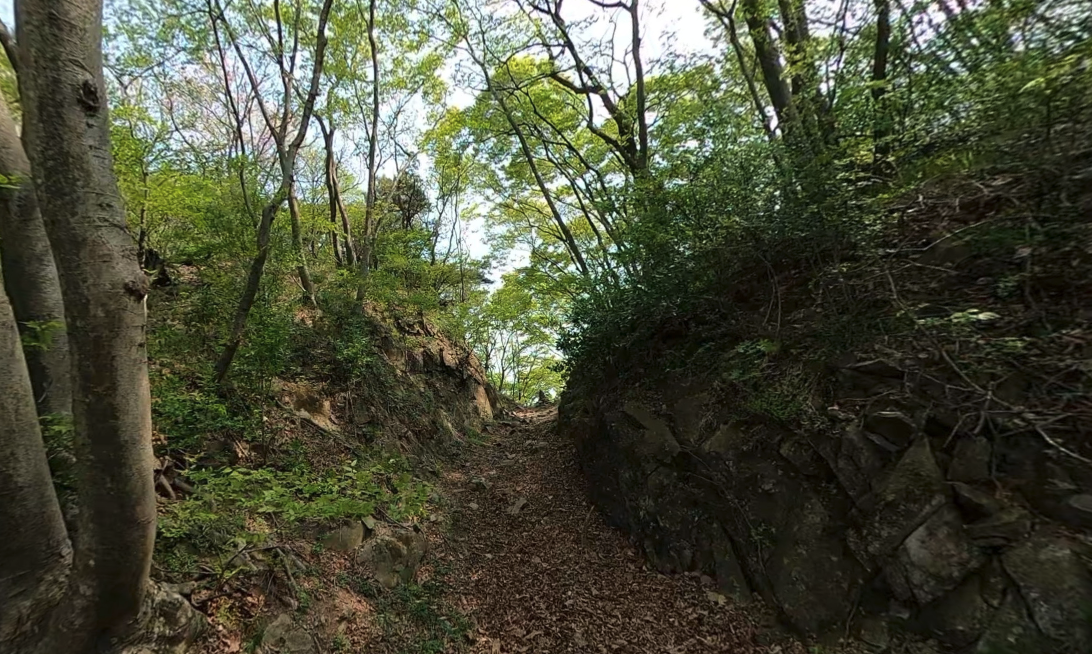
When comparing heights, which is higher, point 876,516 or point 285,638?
point 876,516

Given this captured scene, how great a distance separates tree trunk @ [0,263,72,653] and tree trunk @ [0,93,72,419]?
93cm

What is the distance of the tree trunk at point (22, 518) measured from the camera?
227 centimetres

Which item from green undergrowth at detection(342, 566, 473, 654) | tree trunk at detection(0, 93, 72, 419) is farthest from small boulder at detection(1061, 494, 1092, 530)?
tree trunk at detection(0, 93, 72, 419)

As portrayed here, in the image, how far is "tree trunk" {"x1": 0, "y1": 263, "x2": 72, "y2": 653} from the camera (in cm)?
227

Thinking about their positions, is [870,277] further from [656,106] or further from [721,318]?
[656,106]

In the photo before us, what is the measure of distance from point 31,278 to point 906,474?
676 centimetres

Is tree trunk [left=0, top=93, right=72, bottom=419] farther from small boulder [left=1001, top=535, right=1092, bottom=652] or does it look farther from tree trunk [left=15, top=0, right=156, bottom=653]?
small boulder [left=1001, top=535, right=1092, bottom=652]

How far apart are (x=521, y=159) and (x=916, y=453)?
1168cm

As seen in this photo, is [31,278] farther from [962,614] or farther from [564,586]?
[962,614]

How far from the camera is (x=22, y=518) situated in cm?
232

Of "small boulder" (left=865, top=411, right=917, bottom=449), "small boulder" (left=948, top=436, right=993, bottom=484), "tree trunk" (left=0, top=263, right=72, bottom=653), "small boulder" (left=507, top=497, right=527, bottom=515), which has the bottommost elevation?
"small boulder" (left=507, top=497, right=527, bottom=515)

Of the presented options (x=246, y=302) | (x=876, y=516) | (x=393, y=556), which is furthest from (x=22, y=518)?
(x=876, y=516)

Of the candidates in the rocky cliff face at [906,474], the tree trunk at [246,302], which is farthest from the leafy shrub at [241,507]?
the rocky cliff face at [906,474]

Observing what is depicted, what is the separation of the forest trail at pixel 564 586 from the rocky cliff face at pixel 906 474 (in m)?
0.34
